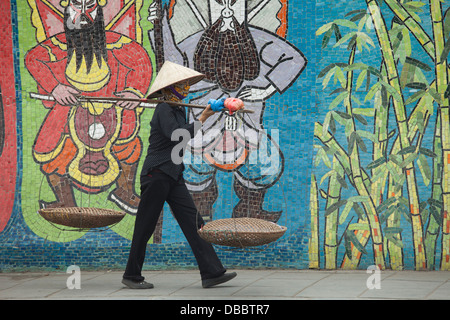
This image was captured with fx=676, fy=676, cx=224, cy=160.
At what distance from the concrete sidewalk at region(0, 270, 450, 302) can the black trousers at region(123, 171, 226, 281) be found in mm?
204

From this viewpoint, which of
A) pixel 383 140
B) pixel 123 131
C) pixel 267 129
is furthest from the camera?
pixel 123 131

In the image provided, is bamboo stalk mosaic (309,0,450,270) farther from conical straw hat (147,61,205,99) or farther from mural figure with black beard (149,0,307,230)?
conical straw hat (147,61,205,99)

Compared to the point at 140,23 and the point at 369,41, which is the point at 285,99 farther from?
the point at 140,23

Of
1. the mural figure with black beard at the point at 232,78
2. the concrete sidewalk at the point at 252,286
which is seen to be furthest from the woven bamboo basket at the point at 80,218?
the mural figure with black beard at the point at 232,78

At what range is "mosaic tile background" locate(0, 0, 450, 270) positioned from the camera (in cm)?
699

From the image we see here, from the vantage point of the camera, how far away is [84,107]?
25.4ft

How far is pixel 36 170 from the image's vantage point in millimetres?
7656

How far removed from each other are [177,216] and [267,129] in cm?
158

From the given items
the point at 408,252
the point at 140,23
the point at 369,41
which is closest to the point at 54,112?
the point at 140,23

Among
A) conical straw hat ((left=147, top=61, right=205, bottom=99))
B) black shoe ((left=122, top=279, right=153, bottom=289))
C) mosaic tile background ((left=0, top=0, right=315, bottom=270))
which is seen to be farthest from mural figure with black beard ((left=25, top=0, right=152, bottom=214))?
black shoe ((left=122, top=279, right=153, bottom=289))

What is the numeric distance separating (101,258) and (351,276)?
2.77 metres

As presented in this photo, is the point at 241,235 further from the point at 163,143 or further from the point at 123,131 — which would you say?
the point at 123,131

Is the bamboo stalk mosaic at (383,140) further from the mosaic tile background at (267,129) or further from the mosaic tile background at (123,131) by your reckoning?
the mosaic tile background at (123,131)

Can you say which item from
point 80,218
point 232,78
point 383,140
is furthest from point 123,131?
point 383,140
